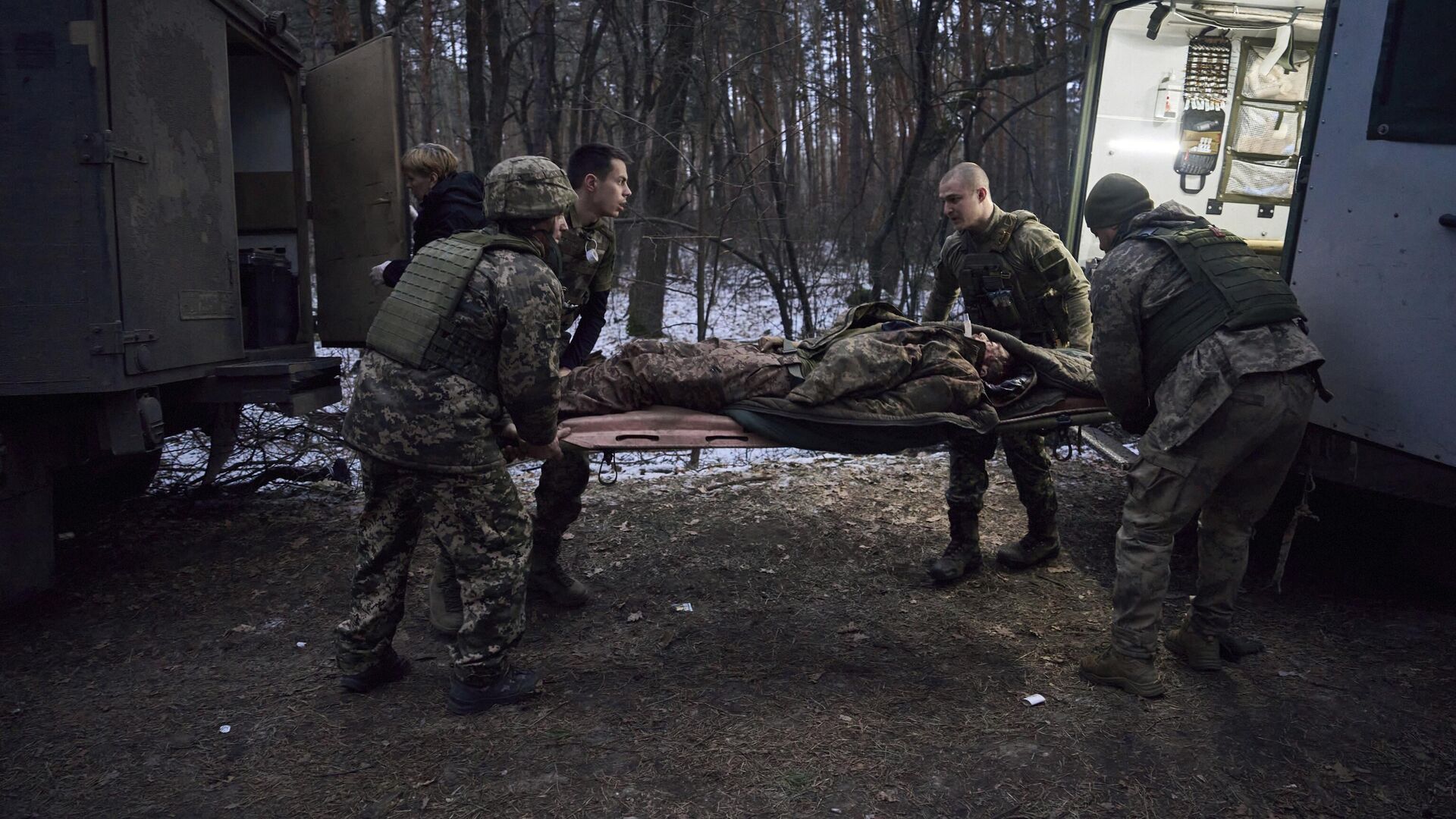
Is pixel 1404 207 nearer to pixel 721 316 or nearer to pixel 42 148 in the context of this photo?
pixel 42 148

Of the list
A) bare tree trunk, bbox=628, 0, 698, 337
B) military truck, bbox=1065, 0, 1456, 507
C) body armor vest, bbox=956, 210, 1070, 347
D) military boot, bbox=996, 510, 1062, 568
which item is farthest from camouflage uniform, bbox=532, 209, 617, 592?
bare tree trunk, bbox=628, 0, 698, 337

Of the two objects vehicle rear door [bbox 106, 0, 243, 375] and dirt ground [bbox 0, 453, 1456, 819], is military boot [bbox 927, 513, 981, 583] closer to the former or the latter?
dirt ground [bbox 0, 453, 1456, 819]

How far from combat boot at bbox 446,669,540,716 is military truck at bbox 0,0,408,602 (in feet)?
6.26

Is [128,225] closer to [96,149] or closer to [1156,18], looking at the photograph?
[96,149]

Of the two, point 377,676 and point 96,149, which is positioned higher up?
point 96,149

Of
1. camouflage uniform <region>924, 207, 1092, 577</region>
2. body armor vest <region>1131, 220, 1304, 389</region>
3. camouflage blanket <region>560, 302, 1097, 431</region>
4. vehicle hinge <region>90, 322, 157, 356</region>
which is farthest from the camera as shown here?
camouflage uniform <region>924, 207, 1092, 577</region>

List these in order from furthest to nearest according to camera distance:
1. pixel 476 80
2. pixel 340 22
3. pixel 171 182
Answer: pixel 476 80 < pixel 340 22 < pixel 171 182

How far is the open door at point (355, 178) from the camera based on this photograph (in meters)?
5.21

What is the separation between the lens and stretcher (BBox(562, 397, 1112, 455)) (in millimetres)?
3428

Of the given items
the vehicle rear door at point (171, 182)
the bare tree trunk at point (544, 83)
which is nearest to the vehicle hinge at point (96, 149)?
the vehicle rear door at point (171, 182)

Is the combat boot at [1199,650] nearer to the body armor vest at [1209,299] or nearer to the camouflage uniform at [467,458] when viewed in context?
the body armor vest at [1209,299]

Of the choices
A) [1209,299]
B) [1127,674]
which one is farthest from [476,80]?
[1127,674]

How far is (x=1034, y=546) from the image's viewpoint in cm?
461

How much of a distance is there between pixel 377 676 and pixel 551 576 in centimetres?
91
